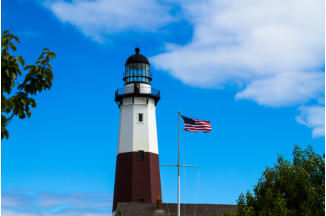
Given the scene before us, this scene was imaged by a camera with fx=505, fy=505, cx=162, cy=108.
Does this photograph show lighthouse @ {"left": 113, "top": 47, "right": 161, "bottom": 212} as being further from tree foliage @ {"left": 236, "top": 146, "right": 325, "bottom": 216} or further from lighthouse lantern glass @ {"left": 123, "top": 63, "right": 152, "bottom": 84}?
tree foliage @ {"left": 236, "top": 146, "right": 325, "bottom": 216}

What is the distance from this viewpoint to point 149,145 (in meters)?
58.5

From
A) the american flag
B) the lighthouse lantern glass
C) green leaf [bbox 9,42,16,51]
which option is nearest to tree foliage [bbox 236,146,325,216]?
the american flag

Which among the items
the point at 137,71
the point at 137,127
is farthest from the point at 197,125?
the point at 137,71

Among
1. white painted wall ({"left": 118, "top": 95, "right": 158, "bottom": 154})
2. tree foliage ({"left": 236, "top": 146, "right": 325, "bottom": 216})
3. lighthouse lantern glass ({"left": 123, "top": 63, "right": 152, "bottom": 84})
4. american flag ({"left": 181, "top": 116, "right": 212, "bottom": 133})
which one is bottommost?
tree foliage ({"left": 236, "top": 146, "right": 325, "bottom": 216})

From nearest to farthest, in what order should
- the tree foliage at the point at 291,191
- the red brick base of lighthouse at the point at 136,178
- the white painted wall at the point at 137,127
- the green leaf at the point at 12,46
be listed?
the green leaf at the point at 12,46 < the tree foliage at the point at 291,191 < the red brick base of lighthouse at the point at 136,178 < the white painted wall at the point at 137,127

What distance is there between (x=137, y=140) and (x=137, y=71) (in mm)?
8989

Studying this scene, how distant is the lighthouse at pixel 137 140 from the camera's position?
57.1m

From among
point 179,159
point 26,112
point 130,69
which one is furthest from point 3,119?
point 130,69

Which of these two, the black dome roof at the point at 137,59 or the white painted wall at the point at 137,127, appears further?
the black dome roof at the point at 137,59

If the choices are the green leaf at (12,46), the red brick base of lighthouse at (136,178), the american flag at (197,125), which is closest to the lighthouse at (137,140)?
the red brick base of lighthouse at (136,178)

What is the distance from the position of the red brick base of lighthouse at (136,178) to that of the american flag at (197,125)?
68.2ft

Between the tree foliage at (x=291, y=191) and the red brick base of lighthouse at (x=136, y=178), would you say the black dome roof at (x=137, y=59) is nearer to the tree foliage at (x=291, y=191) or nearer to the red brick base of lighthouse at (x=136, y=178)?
the red brick base of lighthouse at (x=136, y=178)


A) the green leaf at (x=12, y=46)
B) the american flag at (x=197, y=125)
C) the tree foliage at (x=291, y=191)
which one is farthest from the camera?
the american flag at (x=197, y=125)

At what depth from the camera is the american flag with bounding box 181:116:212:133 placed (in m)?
37.6
